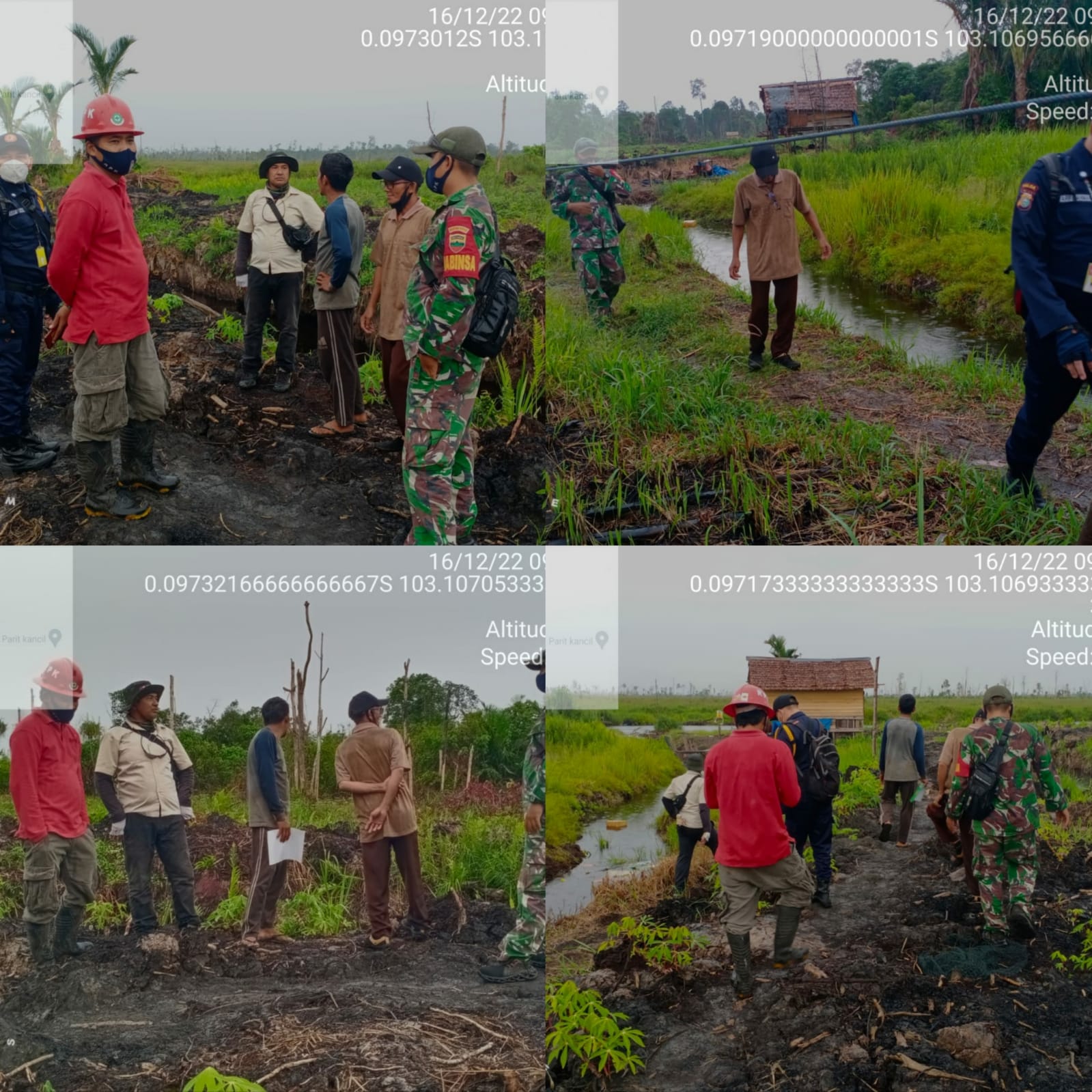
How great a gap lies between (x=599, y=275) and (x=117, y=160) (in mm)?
3652

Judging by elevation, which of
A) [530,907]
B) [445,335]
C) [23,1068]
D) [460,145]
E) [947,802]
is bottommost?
[23,1068]

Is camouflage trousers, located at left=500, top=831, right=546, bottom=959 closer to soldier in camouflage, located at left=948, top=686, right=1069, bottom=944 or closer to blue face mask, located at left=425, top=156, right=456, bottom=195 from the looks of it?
soldier in camouflage, located at left=948, top=686, right=1069, bottom=944

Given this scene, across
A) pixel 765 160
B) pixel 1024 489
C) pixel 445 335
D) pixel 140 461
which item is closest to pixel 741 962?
pixel 1024 489

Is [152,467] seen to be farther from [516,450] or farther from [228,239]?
[228,239]

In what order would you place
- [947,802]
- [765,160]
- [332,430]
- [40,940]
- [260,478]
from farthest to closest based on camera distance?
[765,160]
[332,430]
[260,478]
[947,802]
[40,940]

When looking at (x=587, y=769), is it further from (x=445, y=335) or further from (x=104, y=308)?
(x=104, y=308)

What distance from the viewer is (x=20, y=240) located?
521 cm

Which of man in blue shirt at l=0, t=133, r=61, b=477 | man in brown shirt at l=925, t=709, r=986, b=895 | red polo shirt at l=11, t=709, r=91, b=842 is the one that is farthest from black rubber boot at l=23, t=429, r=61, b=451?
man in brown shirt at l=925, t=709, r=986, b=895

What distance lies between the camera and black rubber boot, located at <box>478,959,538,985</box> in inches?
174

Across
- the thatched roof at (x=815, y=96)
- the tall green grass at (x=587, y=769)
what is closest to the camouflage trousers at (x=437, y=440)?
the tall green grass at (x=587, y=769)

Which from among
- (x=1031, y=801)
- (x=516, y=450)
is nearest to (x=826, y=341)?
(x=516, y=450)

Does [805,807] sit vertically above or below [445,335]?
below

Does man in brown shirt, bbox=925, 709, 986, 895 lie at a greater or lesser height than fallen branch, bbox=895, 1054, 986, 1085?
greater

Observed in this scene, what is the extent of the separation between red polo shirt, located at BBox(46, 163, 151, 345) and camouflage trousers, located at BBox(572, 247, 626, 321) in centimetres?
337
